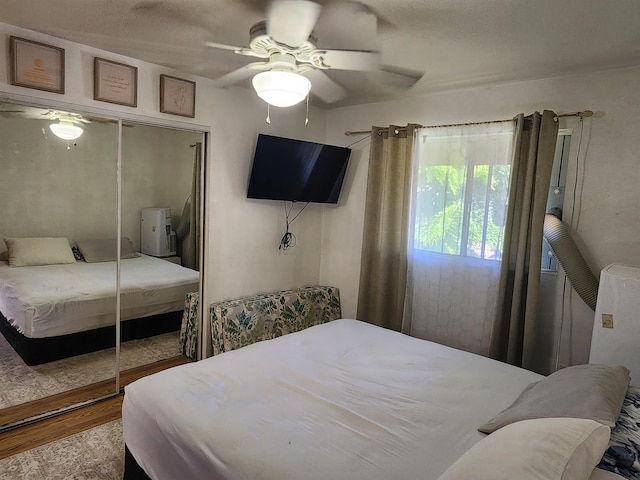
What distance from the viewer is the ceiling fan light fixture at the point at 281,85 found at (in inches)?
74.6

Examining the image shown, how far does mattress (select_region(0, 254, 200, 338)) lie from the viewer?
259cm

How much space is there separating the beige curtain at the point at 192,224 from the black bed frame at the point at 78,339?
1.56ft

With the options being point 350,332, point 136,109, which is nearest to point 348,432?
point 350,332

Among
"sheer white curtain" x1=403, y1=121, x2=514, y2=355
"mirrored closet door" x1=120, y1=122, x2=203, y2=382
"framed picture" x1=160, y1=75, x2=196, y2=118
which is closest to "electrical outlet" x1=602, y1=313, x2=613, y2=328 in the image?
"sheer white curtain" x1=403, y1=121, x2=514, y2=355

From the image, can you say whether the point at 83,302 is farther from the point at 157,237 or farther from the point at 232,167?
the point at 232,167

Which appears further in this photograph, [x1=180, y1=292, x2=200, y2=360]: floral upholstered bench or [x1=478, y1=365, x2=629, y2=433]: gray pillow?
[x1=180, y1=292, x2=200, y2=360]: floral upholstered bench

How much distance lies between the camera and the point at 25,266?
99.6 inches

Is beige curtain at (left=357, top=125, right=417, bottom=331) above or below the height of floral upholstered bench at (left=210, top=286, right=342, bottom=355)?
above

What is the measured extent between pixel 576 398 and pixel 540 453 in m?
0.49

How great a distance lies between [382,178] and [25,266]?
8.91 feet

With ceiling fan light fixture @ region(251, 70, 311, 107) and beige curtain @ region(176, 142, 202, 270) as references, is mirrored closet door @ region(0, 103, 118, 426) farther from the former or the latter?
ceiling fan light fixture @ region(251, 70, 311, 107)

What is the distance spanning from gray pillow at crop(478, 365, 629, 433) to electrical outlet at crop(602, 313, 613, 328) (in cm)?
52

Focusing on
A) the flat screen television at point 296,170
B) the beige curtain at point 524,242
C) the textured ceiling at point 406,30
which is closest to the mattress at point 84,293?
the flat screen television at point 296,170

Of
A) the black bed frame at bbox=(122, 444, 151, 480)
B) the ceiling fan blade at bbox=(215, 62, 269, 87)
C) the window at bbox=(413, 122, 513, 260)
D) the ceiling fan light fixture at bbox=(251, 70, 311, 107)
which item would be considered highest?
the ceiling fan blade at bbox=(215, 62, 269, 87)
